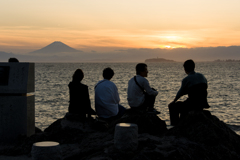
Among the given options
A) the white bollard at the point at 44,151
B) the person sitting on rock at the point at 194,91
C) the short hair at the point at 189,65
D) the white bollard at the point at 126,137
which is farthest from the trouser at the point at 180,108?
the white bollard at the point at 44,151

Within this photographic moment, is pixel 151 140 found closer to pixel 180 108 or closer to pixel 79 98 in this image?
pixel 180 108

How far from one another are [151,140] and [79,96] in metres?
2.35

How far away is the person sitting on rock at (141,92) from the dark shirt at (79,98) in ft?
3.59

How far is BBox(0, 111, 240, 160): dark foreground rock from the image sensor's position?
16.2ft

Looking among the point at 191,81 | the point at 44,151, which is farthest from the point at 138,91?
the point at 44,151

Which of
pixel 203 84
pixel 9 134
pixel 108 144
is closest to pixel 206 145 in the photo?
pixel 203 84

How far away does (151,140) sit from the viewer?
5.55 metres

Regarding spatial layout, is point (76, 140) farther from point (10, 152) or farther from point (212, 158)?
point (212, 158)

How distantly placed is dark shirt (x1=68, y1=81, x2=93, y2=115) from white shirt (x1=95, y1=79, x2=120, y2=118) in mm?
322

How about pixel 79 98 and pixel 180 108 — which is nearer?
pixel 180 108

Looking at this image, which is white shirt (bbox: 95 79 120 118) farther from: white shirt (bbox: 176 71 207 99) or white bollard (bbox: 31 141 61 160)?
white bollard (bbox: 31 141 61 160)

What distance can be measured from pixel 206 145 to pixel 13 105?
4.24 metres

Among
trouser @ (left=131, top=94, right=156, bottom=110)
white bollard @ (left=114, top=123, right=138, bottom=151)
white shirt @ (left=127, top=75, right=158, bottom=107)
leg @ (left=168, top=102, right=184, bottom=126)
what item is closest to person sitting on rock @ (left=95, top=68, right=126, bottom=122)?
white shirt @ (left=127, top=75, right=158, bottom=107)

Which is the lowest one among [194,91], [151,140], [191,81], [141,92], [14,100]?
[151,140]
